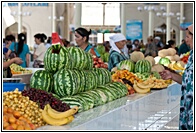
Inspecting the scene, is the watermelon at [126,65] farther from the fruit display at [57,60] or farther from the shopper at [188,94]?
the shopper at [188,94]

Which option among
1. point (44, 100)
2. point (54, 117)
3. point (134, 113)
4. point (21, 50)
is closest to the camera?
point (54, 117)

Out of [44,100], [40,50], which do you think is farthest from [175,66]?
[44,100]

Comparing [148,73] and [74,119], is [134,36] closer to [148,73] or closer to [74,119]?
[148,73]

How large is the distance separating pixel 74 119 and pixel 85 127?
0.72 ft

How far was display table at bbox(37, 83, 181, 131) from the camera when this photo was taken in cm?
355

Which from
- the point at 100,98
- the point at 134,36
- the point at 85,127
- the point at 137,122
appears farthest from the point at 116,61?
the point at 134,36

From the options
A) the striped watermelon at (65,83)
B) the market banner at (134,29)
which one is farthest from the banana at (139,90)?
the market banner at (134,29)

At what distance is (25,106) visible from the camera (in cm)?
327

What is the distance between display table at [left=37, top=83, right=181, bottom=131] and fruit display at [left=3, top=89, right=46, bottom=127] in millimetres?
81

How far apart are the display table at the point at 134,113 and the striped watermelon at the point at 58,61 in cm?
53

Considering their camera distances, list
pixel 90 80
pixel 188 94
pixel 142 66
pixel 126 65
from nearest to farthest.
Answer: pixel 188 94 < pixel 90 80 < pixel 126 65 < pixel 142 66

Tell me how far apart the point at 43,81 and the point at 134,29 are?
3287cm

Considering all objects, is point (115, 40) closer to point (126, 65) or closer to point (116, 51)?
point (116, 51)

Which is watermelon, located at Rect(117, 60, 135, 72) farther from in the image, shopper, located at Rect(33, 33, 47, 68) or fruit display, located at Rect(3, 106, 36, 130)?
shopper, located at Rect(33, 33, 47, 68)
